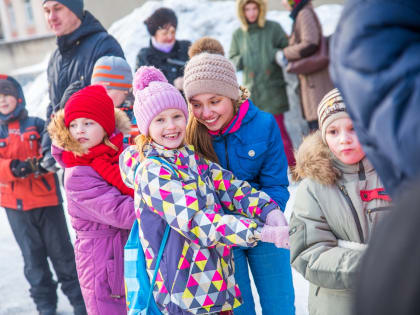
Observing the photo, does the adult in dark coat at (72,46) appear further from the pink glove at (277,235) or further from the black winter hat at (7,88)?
the pink glove at (277,235)

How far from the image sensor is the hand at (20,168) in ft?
11.7

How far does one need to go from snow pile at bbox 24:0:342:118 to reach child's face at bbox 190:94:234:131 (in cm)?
540

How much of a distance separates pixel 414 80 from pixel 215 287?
4.81 feet

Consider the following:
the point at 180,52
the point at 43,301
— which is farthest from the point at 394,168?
the point at 180,52

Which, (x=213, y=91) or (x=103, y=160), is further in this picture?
(x=103, y=160)

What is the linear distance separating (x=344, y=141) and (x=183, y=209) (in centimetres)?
70

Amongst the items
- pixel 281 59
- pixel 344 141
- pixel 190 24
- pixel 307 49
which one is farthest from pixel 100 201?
pixel 190 24

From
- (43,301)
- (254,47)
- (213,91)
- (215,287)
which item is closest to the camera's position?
(215,287)

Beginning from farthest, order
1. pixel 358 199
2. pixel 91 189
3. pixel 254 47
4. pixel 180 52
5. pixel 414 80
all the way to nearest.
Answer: pixel 254 47 → pixel 180 52 → pixel 91 189 → pixel 358 199 → pixel 414 80

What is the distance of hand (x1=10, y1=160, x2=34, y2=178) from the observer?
3559 millimetres

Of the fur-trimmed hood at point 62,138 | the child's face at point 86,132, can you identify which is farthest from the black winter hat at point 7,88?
the child's face at point 86,132

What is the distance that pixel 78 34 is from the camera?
3.56 m

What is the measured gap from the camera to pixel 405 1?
30.8 inches

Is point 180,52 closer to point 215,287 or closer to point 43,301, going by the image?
point 43,301
